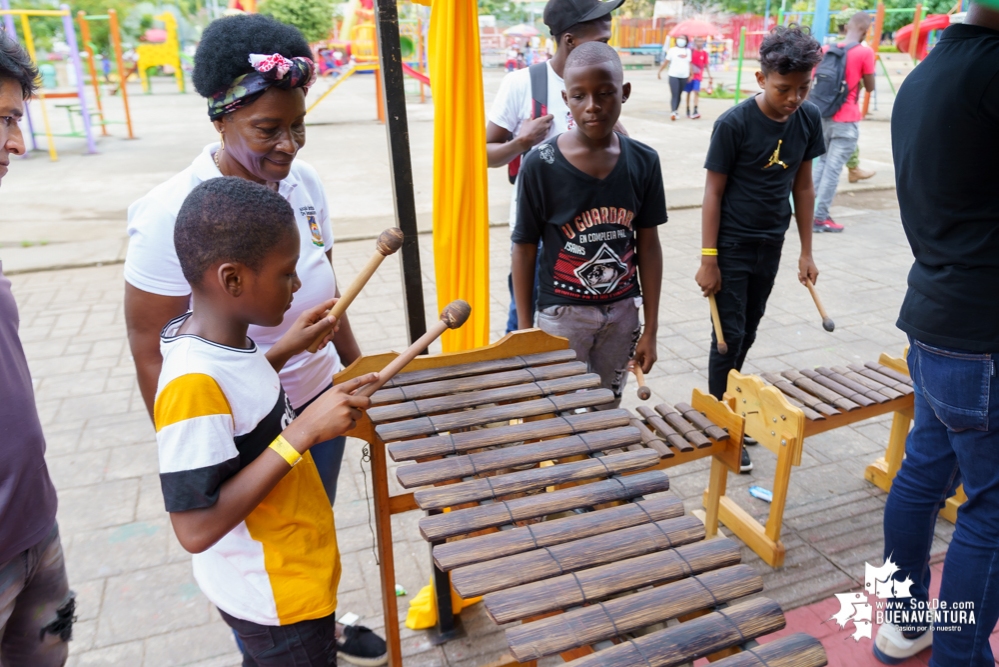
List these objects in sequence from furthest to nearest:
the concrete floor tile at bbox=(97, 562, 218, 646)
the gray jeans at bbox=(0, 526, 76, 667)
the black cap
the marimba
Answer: the black cap, the concrete floor tile at bbox=(97, 562, 218, 646), the gray jeans at bbox=(0, 526, 76, 667), the marimba

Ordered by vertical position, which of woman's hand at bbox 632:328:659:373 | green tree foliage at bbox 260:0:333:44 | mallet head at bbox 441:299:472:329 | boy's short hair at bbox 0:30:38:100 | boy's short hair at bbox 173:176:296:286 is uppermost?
green tree foliage at bbox 260:0:333:44

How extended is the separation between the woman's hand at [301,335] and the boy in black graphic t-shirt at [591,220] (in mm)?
921

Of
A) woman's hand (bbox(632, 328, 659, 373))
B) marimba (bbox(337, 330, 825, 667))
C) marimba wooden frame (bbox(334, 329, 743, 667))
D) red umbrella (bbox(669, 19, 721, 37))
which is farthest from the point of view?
red umbrella (bbox(669, 19, 721, 37))

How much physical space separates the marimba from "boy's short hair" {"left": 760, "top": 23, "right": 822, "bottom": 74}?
1452 millimetres

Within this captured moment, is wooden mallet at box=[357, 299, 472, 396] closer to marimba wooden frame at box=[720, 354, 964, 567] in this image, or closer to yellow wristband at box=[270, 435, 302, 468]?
yellow wristband at box=[270, 435, 302, 468]

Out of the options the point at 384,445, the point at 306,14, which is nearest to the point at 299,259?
the point at 384,445

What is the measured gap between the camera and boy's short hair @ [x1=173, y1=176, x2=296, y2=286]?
1339mm

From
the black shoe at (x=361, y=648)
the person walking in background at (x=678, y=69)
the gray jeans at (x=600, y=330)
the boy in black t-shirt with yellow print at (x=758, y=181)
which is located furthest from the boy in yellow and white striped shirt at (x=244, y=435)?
the person walking in background at (x=678, y=69)

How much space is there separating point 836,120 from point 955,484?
5686 mm

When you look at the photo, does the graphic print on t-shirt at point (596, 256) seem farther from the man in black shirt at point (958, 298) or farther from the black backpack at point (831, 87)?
the black backpack at point (831, 87)

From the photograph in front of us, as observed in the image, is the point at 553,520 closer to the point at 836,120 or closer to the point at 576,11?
the point at 576,11

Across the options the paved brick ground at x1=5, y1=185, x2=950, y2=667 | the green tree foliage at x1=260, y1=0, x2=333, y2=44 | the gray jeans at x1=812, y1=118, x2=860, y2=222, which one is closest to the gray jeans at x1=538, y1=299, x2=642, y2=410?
the paved brick ground at x1=5, y1=185, x2=950, y2=667

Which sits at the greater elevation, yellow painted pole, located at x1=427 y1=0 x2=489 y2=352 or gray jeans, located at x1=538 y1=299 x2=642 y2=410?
yellow painted pole, located at x1=427 y1=0 x2=489 y2=352

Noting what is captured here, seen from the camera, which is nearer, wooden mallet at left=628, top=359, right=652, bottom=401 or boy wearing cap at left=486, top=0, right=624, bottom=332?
wooden mallet at left=628, top=359, right=652, bottom=401
